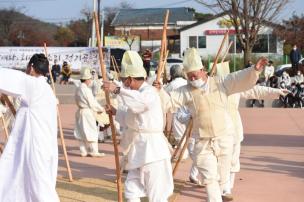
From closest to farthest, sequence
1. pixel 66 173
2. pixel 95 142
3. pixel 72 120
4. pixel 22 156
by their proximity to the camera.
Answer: pixel 22 156
pixel 66 173
pixel 95 142
pixel 72 120

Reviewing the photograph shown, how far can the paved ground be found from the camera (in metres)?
8.27

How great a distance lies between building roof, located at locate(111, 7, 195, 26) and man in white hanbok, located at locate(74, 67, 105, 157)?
5264 centimetres

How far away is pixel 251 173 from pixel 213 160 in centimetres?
316

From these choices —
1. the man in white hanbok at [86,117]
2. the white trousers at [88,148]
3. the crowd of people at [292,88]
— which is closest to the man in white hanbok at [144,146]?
the man in white hanbok at [86,117]

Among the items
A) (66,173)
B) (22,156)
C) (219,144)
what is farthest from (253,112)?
(22,156)

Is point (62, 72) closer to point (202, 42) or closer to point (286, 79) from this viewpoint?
point (286, 79)

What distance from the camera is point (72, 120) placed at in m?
18.6

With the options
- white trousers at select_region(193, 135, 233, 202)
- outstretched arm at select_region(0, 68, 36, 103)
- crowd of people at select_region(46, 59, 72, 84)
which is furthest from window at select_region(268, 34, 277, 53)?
outstretched arm at select_region(0, 68, 36, 103)

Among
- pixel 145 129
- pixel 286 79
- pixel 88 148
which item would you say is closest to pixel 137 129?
pixel 145 129

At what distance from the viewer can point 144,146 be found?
6090mm

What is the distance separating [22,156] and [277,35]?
4151cm

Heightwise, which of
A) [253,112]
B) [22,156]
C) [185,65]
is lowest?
[253,112]

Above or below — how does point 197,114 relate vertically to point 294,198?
above

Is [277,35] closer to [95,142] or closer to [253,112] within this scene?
[253,112]
